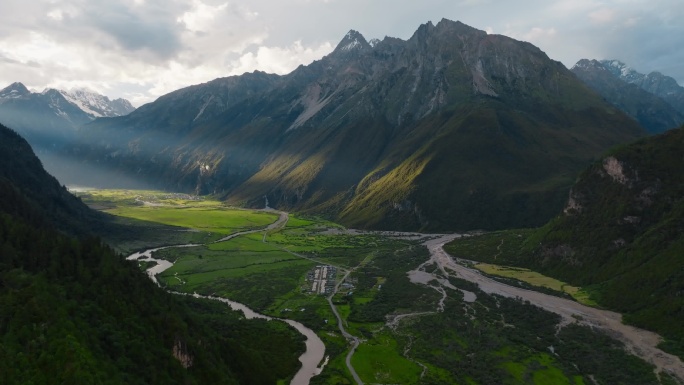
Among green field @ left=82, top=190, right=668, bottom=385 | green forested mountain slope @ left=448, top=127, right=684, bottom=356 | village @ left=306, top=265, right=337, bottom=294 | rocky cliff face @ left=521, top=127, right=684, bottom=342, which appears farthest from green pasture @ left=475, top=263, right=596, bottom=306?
village @ left=306, top=265, right=337, bottom=294

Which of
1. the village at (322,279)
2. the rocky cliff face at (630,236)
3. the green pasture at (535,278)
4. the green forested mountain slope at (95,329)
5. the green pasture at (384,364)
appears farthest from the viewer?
the village at (322,279)

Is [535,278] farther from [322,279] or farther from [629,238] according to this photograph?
[322,279]

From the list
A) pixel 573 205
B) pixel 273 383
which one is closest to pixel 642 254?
pixel 573 205

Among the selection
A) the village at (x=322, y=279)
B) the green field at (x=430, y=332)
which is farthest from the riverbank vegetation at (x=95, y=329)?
the village at (x=322, y=279)

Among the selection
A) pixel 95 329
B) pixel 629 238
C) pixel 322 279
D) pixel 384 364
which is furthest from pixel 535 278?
pixel 95 329

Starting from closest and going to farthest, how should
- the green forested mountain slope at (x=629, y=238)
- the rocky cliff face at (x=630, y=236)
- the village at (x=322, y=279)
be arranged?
1. the green forested mountain slope at (x=629, y=238)
2. the rocky cliff face at (x=630, y=236)
3. the village at (x=322, y=279)

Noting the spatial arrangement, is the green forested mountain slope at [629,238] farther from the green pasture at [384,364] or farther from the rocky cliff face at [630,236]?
the green pasture at [384,364]
